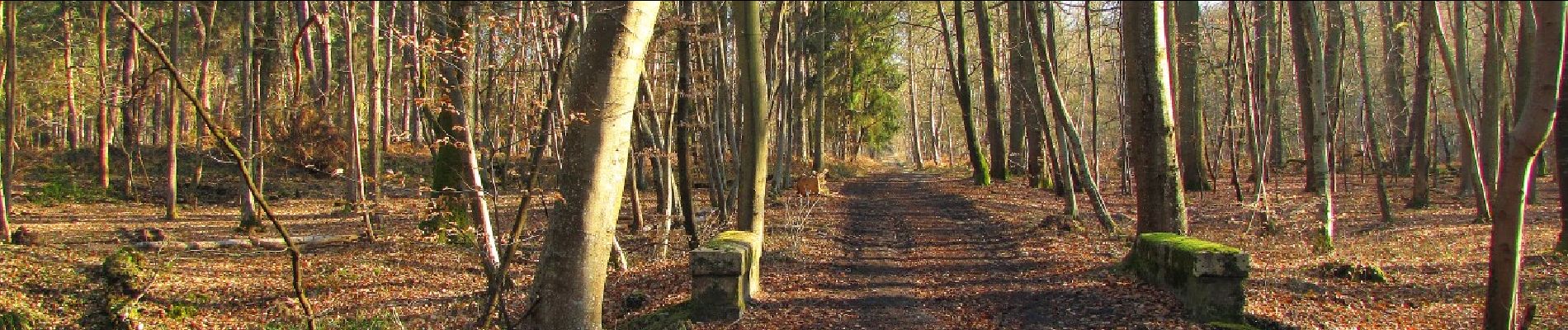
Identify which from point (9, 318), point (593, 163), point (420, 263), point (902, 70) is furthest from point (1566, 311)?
point (902, 70)

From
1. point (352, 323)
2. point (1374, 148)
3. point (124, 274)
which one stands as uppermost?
point (1374, 148)

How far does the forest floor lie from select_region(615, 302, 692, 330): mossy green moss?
0.62 feet

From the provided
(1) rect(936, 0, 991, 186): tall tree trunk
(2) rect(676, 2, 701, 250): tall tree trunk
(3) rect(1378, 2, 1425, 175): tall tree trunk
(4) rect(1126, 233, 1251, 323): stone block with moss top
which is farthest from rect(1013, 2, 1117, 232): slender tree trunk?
(1) rect(936, 0, 991, 186): tall tree trunk

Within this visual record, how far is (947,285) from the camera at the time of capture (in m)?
9.59

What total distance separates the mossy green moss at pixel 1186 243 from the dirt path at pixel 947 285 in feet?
1.54

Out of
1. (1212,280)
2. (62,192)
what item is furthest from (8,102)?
(1212,280)

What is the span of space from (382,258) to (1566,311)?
12400mm

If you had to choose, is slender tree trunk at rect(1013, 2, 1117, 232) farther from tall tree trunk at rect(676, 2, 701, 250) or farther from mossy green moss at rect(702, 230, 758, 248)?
mossy green moss at rect(702, 230, 758, 248)

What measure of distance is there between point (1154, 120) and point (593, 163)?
620 centimetres

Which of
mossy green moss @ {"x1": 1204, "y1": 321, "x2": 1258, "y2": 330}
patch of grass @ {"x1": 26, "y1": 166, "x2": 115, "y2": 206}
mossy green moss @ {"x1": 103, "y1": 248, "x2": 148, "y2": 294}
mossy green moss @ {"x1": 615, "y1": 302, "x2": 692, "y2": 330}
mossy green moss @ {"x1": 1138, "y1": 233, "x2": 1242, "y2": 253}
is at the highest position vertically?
patch of grass @ {"x1": 26, "y1": 166, "x2": 115, "y2": 206}

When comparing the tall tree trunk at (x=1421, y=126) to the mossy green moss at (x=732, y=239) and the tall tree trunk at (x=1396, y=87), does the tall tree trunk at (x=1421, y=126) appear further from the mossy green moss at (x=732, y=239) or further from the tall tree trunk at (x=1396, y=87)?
the mossy green moss at (x=732, y=239)

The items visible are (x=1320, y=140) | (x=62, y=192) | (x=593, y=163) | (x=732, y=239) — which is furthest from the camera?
(x=62, y=192)

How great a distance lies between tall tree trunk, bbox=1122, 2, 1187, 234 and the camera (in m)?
9.27

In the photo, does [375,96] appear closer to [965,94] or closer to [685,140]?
[685,140]
